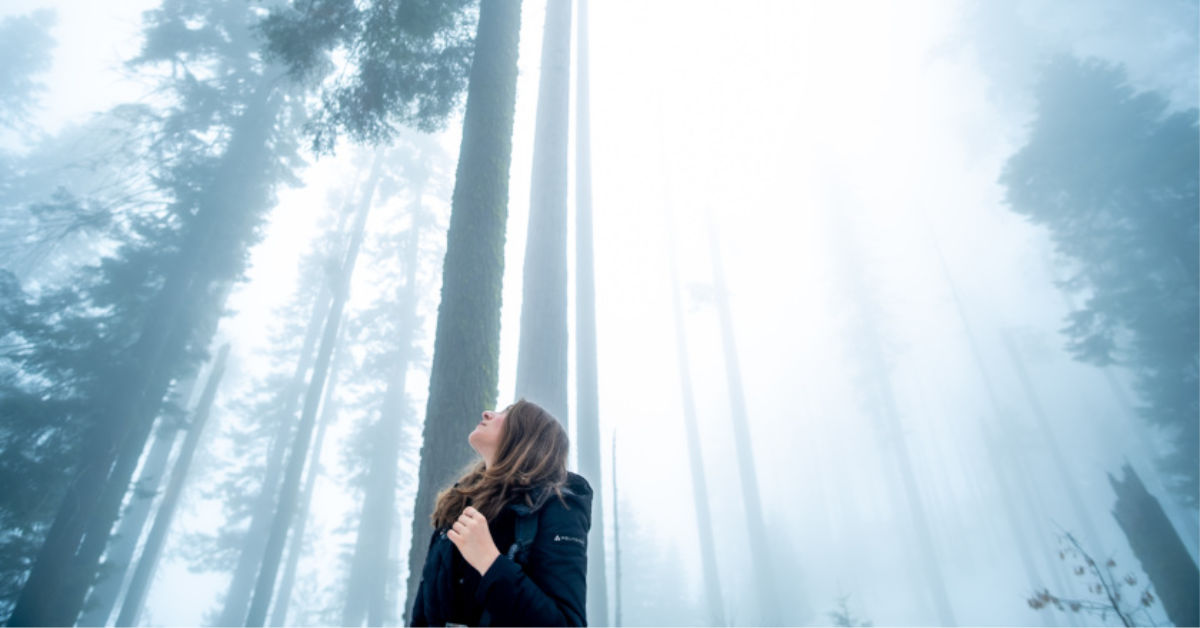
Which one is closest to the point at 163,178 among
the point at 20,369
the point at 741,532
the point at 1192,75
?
the point at 20,369

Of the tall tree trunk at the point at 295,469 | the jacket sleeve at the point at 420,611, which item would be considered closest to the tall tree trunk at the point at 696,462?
the tall tree trunk at the point at 295,469

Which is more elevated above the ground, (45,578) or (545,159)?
(545,159)

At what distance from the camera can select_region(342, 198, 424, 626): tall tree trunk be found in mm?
21266

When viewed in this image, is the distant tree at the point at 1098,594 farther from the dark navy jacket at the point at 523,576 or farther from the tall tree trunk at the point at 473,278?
the tall tree trunk at the point at 473,278

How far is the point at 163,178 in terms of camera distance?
567 inches

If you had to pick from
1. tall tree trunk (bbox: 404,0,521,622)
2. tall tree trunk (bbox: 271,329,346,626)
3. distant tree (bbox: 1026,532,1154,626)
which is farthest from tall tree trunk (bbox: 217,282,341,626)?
distant tree (bbox: 1026,532,1154,626)

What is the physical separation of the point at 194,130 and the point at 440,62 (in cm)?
1281

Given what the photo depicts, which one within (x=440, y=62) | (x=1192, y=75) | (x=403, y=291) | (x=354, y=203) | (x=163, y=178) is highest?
(x=354, y=203)

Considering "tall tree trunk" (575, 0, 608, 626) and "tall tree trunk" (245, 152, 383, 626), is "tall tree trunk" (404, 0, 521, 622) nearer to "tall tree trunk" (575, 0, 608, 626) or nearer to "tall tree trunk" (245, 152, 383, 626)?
"tall tree trunk" (575, 0, 608, 626)

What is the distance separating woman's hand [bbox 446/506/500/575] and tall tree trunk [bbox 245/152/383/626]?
61.4ft

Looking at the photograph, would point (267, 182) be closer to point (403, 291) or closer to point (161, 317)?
point (161, 317)

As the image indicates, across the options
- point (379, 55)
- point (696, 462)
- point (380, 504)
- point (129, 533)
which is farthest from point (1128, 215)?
point (129, 533)

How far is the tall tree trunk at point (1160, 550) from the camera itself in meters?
9.06

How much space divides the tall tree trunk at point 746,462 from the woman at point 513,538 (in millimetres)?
21328
